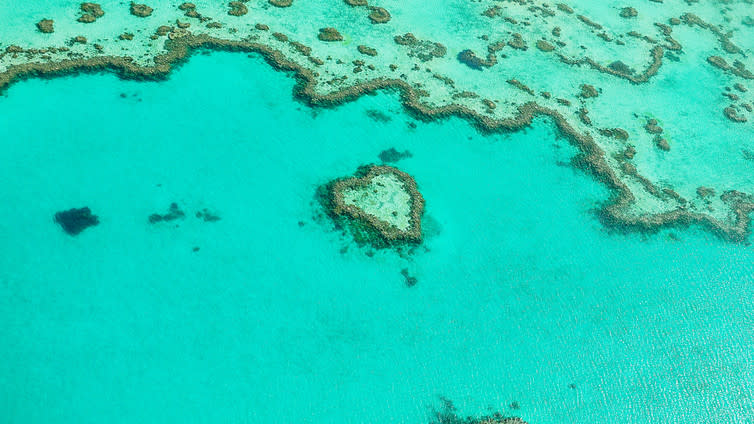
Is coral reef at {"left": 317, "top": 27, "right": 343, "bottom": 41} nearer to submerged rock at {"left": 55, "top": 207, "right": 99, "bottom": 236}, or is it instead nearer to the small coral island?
the small coral island

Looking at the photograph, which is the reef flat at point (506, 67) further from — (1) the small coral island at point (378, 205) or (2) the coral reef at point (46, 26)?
(1) the small coral island at point (378, 205)

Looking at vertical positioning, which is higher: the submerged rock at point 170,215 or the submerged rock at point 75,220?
the submerged rock at point 75,220

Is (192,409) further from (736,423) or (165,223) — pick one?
(736,423)

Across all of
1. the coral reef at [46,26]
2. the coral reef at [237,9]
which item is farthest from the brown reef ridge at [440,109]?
the coral reef at [237,9]

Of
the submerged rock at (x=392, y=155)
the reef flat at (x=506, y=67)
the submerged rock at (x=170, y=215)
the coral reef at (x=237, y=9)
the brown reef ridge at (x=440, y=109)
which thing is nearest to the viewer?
the submerged rock at (x=170, y=215)

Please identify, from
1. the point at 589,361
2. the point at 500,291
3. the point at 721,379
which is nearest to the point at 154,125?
the point at 500,291

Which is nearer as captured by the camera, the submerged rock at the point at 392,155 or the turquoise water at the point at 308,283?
the turquoise water at the point at 308,283
